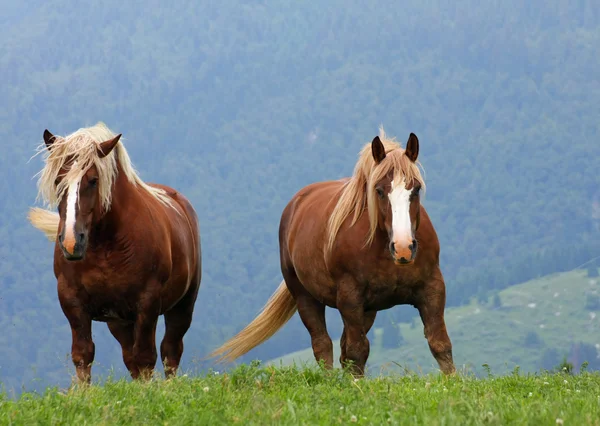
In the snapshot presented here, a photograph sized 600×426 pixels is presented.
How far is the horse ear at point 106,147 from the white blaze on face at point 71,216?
1.63 feet

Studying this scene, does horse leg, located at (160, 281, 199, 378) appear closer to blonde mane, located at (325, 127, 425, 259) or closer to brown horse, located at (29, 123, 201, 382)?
brown horse, located at (29, 123, 201, 382)

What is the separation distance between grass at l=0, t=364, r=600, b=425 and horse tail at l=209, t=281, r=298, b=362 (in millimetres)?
5159

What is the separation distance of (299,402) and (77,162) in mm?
4087

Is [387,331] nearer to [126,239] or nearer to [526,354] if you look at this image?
[526,354]

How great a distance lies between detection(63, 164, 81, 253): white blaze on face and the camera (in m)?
9.16

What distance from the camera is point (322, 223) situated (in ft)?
37.6

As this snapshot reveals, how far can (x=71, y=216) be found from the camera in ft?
30.4

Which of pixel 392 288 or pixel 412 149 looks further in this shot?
pixel 392 288

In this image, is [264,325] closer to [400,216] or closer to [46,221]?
[46,221]

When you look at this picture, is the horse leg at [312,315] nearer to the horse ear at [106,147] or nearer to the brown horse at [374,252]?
the brown horse at [374,252]

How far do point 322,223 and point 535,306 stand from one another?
181042mm

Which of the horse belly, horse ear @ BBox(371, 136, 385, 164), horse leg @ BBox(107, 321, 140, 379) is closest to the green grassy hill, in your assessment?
horse leg @ BBox(107, 321, 140, 379)

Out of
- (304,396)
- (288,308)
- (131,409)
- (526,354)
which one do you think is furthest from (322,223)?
(526,354)

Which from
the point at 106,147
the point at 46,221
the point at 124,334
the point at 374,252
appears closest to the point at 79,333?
the point at 106,147
